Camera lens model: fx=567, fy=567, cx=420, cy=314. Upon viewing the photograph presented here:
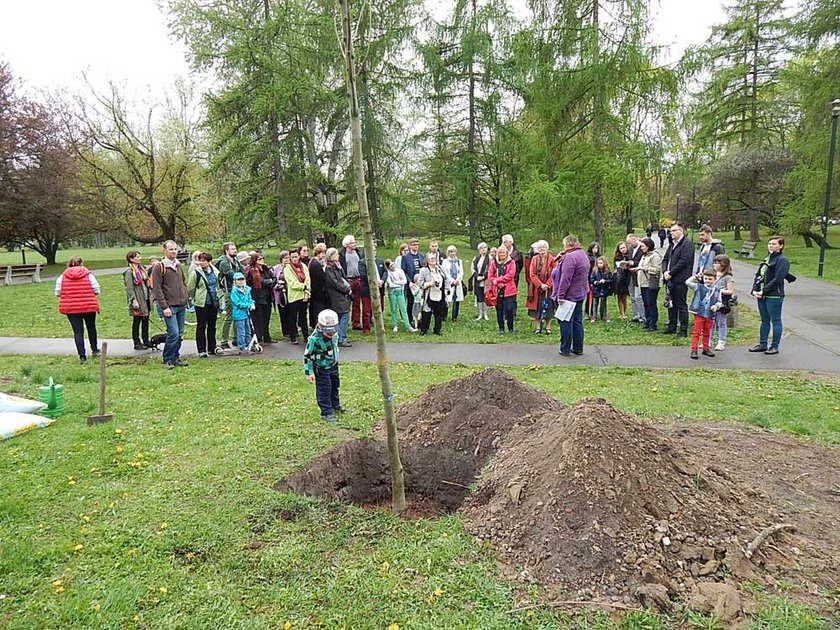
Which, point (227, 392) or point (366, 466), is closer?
point (366, 466)

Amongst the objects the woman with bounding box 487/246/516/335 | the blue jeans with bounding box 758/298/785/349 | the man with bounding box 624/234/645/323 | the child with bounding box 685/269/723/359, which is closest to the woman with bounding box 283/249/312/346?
the woman with bounding box 487/246/516/335

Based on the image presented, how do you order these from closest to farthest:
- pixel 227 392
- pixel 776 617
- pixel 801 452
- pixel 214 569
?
pixel 776 617 → pixel 214 569 → pixel 801 452 → pixel 227 392

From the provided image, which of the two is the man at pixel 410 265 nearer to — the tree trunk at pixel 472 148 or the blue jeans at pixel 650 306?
the blue jeans at pixel 650 306

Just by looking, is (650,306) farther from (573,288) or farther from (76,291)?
(76,291)

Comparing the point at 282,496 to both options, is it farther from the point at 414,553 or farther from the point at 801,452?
the point at 801,452

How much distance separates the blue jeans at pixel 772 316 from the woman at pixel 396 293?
6.59m

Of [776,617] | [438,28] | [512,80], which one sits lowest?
[776,617]

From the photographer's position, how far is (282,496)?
4.65 m

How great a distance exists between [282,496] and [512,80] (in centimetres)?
2005

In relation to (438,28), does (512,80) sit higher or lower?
lower

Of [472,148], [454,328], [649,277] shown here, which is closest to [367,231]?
[649,277]

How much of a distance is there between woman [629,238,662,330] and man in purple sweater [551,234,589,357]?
226cm

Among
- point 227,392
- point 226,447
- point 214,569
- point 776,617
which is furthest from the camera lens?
point 227,392

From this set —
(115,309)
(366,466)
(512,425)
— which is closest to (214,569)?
(366,466)
